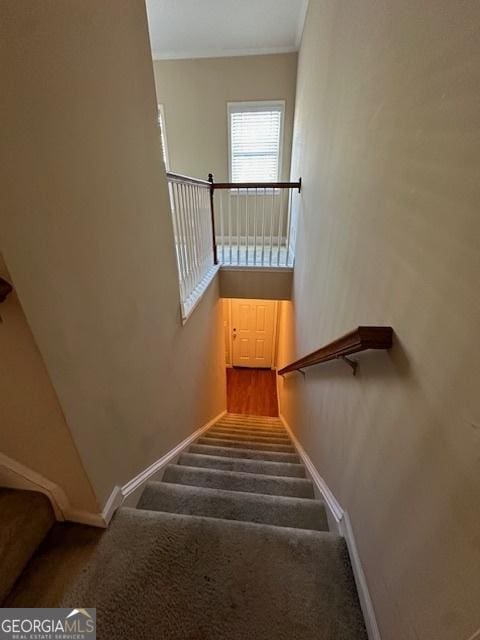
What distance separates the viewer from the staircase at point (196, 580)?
911 millimetres

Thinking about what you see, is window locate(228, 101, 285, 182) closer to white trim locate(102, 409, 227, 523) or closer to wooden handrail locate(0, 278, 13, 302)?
white trim locate(102, 409, 227, 523)

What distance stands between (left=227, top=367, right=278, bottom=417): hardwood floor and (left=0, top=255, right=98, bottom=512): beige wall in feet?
13.3

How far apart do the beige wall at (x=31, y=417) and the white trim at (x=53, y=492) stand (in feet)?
0.08

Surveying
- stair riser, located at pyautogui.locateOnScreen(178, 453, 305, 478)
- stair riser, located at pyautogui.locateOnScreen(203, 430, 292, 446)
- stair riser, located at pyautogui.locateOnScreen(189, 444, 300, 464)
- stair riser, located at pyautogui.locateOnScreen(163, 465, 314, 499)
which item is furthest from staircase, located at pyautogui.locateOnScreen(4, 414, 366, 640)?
stair riser, located at pyautogui.locateOnScreen(203, 430, 292, 446)

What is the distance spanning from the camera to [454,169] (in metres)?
0.58

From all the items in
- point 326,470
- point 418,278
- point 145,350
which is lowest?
point 326,470

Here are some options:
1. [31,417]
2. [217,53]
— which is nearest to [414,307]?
[31,417]

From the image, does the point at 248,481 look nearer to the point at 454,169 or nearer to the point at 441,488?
the point at 441,488

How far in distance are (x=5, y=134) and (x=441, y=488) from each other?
1.23 m

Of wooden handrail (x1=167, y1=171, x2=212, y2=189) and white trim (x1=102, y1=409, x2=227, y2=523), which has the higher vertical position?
wooden handrail (x1=167, y1=171, x2=212, y2=189)

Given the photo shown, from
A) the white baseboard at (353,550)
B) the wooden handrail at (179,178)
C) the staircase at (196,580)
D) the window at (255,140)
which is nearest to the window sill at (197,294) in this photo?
the wooden handrail at (179,178)

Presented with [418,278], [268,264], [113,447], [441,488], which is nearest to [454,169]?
[418,278]

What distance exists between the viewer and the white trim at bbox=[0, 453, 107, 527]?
1.02m

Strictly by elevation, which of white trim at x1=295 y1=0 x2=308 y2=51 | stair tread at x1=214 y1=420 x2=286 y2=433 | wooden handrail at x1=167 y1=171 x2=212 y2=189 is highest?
white trim at x1=295 y1=0 x2=308 y2=51
